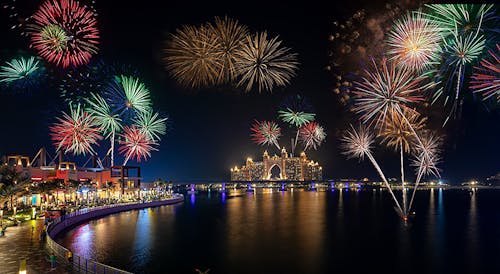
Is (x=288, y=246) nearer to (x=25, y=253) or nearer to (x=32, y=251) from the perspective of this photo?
(x=32, y=251)

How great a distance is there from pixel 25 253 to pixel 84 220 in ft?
128

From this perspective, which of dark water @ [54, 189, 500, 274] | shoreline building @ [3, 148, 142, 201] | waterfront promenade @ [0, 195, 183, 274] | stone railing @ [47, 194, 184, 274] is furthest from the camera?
shoreline building @ [3, 148, 142, 201]

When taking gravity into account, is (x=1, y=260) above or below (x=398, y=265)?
above

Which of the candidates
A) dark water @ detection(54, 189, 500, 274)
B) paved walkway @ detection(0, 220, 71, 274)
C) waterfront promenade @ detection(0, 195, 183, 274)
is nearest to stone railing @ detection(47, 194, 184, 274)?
waterfront promenade @ detection(0, 195, 183, 274)

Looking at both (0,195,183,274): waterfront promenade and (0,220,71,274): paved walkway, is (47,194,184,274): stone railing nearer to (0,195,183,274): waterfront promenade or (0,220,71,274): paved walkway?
(0,195,183,274): waterfront promenade

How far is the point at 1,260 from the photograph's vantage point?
2402cm

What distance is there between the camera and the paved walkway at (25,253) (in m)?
22.0

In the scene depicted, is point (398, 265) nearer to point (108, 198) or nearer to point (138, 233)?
point (138, 233)

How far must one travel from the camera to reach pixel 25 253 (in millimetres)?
26047

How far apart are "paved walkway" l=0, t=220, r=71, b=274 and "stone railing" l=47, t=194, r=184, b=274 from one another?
1.97ft

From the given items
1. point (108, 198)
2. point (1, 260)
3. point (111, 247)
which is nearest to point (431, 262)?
point (111, 247)

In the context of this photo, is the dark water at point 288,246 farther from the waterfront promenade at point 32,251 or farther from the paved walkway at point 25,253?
the paved walkway at point 25,253

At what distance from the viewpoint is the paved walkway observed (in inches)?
865

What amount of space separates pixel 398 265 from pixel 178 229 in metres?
34.4
